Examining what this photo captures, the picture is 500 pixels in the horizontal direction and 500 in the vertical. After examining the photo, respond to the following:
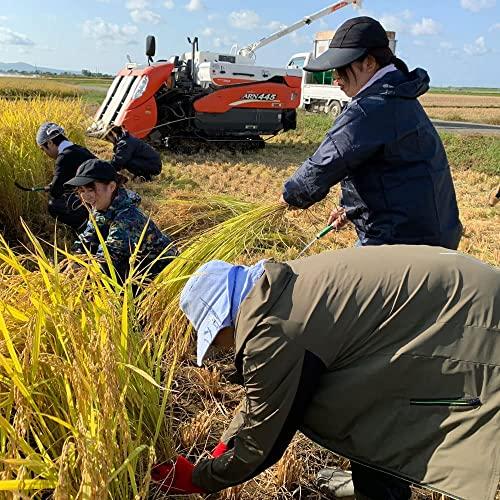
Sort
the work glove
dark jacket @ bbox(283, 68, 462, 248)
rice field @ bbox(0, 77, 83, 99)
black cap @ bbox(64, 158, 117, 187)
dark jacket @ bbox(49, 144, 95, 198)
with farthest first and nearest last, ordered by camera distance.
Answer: rice field @ bbox(0, 77, 83, 99) → dark jacket @ bbox(49, 144, 95, 198) → black cap @ bbox(64, 158, 117, 187) → the work glove → dark jacket @ bbox(283, 68, 462, 248)

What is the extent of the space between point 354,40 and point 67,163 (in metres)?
3.00

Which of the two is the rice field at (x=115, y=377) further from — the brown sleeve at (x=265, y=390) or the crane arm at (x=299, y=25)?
the crane arm at (x=299, y=25)

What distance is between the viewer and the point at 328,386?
143cm

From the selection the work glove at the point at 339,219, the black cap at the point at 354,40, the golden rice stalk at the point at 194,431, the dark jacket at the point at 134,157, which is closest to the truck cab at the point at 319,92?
the dark jacket at the point at 134,157

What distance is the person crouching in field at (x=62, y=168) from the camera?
436 centimetres

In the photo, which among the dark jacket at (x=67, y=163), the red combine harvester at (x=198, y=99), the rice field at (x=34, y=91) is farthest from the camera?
the rice field at (x=34, y=91)

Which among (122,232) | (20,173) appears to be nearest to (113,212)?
(122,232)

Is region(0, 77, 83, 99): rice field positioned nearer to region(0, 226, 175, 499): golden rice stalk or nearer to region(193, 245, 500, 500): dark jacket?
region(0, 226, 175, 499): golden rice stalk

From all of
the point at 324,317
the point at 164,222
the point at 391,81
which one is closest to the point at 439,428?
the point at 324,317

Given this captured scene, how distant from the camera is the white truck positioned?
18.7 m

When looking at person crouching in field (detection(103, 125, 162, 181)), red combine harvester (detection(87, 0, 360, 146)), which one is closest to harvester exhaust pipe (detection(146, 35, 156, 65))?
red combine harvester (detection(87, 0, 360, 146))

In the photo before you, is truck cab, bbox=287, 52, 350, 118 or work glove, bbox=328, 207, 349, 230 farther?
truck cab, bbox=287, 52, 350, 118

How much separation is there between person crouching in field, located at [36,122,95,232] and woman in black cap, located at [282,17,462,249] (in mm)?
2774

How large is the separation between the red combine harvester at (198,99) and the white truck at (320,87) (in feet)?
28.3
